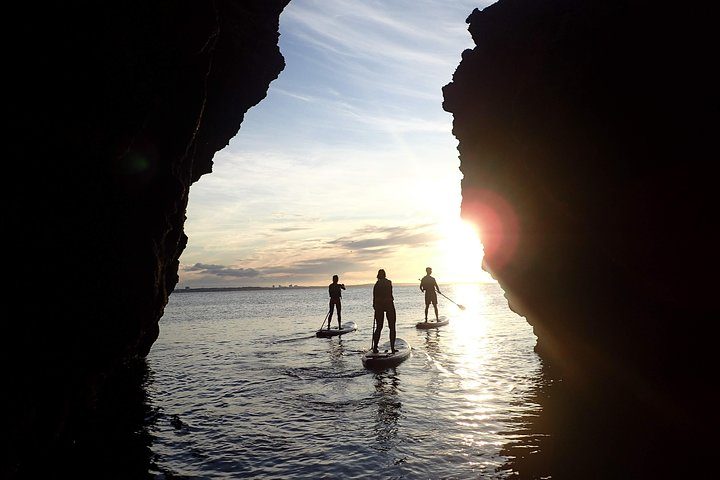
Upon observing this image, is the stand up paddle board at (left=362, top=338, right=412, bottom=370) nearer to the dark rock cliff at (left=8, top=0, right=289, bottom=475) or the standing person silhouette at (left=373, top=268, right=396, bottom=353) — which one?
the standing person silhouette at (left=373, top=268, right=396, bottom=353)

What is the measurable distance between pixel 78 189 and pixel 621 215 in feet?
34.0

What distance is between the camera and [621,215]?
905 centimetres

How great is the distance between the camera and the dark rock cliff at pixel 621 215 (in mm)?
7664

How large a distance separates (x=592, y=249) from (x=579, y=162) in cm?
222

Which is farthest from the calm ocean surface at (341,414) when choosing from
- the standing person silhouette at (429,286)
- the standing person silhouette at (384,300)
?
the standing person silhouette at (429,286)

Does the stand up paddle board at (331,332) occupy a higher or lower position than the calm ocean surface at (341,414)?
lower

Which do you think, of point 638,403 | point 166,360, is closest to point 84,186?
point 638,403

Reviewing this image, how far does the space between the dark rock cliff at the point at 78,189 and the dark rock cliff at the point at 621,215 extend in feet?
26.4

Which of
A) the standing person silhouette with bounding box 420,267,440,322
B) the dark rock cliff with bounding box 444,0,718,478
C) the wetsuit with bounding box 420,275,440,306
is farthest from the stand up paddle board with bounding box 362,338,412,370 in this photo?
the wetsuit with bounding box 420,275,440,306

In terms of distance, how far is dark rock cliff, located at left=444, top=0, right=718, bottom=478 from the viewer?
25.1 ft

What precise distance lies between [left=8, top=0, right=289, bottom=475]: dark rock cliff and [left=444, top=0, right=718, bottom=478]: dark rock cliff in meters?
8.04

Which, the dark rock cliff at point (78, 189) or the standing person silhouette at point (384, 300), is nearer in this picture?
the dark rock cliff at point (78, 189)

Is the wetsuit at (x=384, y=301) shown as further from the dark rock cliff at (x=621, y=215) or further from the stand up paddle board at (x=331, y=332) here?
the stand up paddle board at (x=331, y=332)

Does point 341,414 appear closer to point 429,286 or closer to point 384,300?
point 384,300
